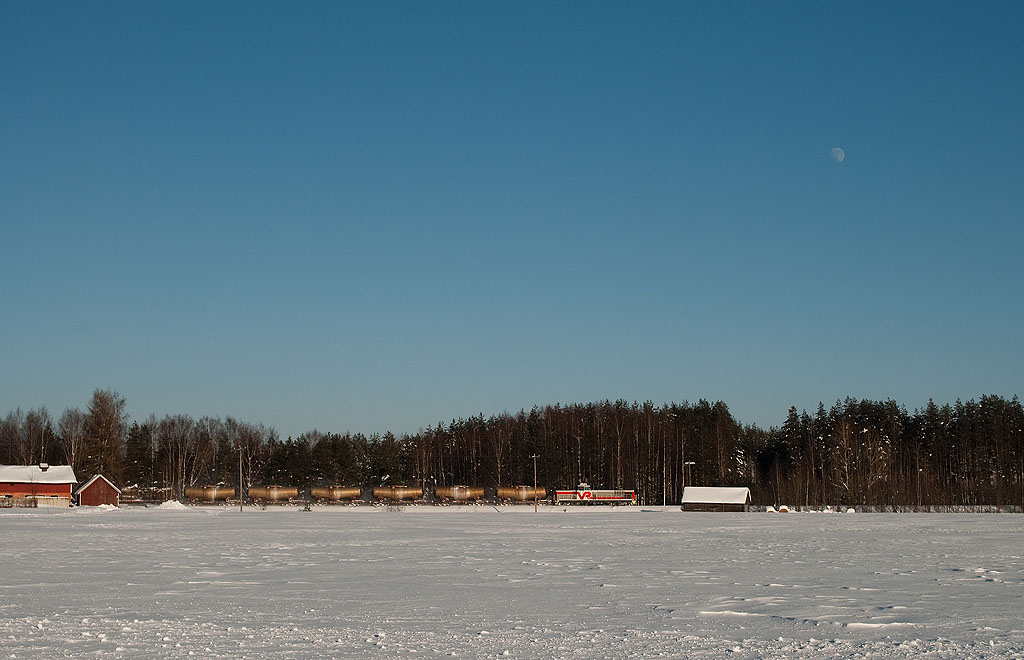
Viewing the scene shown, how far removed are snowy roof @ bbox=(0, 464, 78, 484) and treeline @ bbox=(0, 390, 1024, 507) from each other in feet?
27.0

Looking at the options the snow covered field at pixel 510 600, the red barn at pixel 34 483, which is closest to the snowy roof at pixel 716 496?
the snow covered field at pixel 510 600

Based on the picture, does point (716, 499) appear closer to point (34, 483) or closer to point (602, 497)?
point (602, 497)

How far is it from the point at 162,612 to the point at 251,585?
14.3 ft

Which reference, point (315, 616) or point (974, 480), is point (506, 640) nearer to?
point (315, 616)

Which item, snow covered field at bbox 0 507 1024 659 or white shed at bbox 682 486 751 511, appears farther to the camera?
white shed at bbox 682 486 751 511

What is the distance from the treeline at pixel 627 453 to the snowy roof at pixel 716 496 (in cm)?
965

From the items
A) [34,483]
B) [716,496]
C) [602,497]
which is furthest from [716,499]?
[34,483]

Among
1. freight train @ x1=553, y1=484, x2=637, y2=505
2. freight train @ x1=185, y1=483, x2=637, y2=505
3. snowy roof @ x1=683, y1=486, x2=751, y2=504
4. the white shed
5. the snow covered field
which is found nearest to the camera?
the snow covered field

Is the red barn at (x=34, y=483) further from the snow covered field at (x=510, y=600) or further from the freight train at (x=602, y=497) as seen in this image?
the snow covered field at (x=510, y=600)

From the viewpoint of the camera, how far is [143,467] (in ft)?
367

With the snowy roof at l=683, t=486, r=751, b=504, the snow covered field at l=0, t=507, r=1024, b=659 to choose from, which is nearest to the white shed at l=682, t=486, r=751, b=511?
the snowy roof at l=683, t=486, r=751, b=504

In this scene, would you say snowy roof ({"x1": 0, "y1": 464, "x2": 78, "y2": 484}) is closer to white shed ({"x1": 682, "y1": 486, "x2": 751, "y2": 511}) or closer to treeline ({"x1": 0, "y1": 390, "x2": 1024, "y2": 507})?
treeline ({"x1": 0, "y1": 390, "x2": 1024, "y2": 507})

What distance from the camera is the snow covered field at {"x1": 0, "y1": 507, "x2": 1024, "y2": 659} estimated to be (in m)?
13.4

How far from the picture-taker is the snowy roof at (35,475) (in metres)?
86.4
